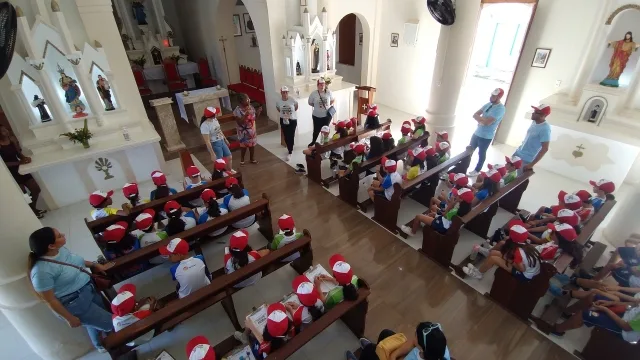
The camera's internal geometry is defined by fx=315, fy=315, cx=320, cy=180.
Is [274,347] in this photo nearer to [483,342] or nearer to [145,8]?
[483,342]

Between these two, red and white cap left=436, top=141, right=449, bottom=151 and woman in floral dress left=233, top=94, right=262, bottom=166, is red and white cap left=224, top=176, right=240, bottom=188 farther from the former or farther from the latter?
red and white cap left=436, top=141, right=449, bottom=151

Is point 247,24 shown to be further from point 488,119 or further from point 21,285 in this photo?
point 21,285

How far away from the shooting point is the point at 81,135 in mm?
5129

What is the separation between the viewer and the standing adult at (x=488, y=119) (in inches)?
211

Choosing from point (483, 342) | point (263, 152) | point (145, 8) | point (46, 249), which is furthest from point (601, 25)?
point (145, 8)

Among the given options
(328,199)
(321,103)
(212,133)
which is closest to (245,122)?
(212,133)

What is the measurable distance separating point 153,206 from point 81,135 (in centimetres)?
221

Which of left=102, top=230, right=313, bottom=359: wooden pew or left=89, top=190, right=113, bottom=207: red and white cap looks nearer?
left=102, top=230, right=313, bottom=359: wooden pew

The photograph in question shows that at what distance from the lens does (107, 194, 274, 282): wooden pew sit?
10.9ft

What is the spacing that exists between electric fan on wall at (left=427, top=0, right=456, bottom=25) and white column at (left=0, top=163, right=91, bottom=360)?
6.28 metres

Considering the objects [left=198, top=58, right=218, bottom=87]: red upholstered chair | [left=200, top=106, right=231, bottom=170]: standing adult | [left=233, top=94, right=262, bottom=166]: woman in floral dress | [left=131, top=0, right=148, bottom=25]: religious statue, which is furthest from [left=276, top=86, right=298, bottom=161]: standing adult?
[left=131, top=0, right=148, bottom=25]: religious statue

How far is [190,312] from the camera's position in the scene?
3076 mm

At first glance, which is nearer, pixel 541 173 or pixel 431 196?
pixel 431 196

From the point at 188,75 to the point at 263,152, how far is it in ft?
18.3
